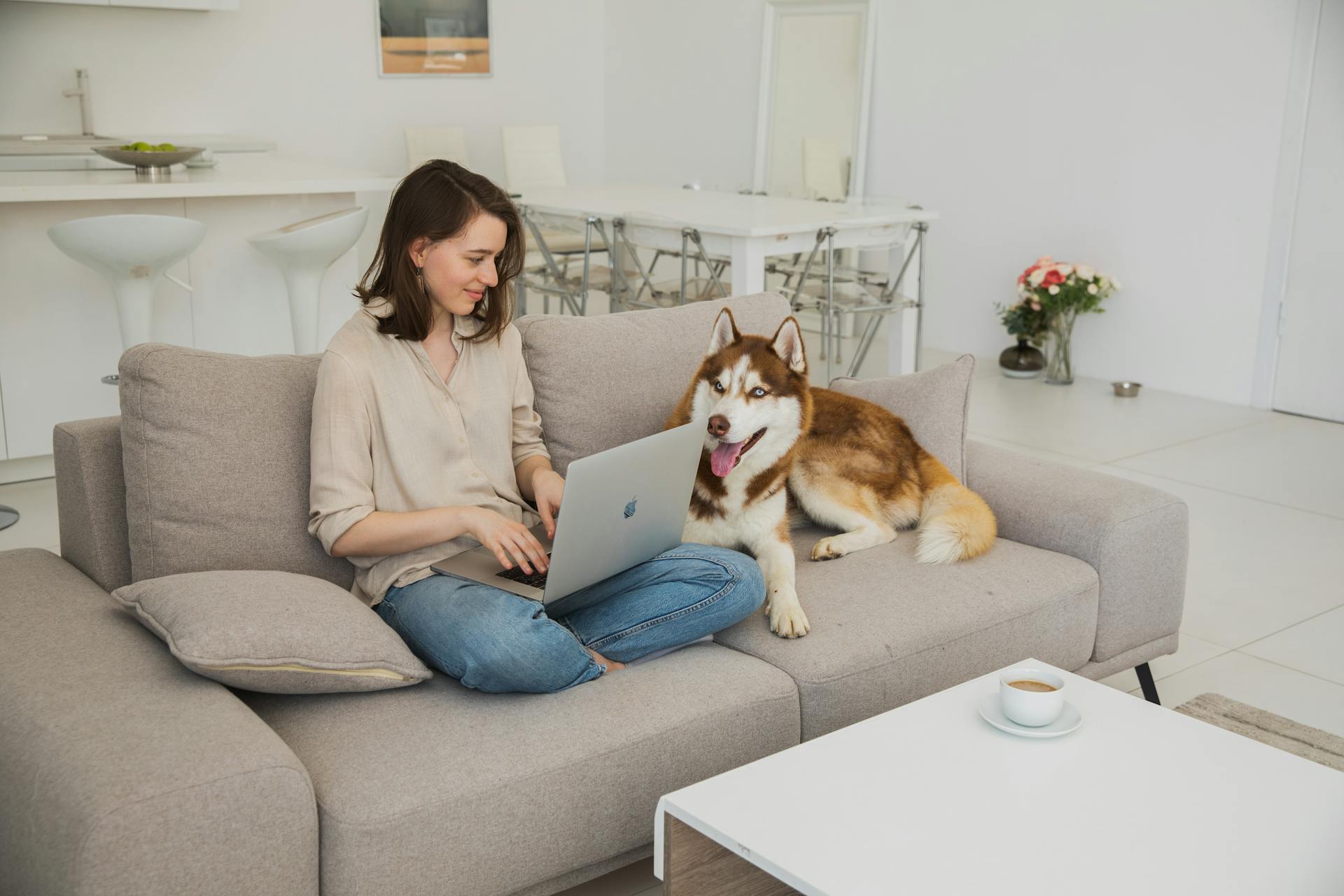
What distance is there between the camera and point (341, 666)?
63.1 inches

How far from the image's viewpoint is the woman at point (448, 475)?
1.78 m

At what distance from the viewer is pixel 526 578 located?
187 centimetres

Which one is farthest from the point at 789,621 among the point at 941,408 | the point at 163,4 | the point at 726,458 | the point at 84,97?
the point at 84,97

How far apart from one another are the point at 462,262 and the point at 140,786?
3.01 ft

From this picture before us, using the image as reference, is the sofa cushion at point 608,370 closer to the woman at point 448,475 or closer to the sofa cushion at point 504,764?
the woman at point 448,475

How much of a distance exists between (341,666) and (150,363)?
58cm

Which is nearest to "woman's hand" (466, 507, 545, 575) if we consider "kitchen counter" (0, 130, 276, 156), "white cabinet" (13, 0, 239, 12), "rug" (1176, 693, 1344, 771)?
"rug" (1176, 693, 1344, 771)

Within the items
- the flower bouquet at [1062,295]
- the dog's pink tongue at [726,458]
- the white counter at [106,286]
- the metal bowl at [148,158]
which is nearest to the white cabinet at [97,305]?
the white counter at [106,286]

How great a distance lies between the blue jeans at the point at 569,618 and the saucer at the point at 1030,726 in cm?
44

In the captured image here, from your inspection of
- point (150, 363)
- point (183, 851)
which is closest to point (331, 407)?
point (150, 363)

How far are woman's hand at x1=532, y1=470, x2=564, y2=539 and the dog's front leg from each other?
37 centimetres

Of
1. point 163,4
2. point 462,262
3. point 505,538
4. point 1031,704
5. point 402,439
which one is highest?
point 163,4

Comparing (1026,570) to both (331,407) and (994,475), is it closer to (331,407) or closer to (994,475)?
(994,475)

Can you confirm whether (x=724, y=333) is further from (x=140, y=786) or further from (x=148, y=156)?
(x=148, y=156)
